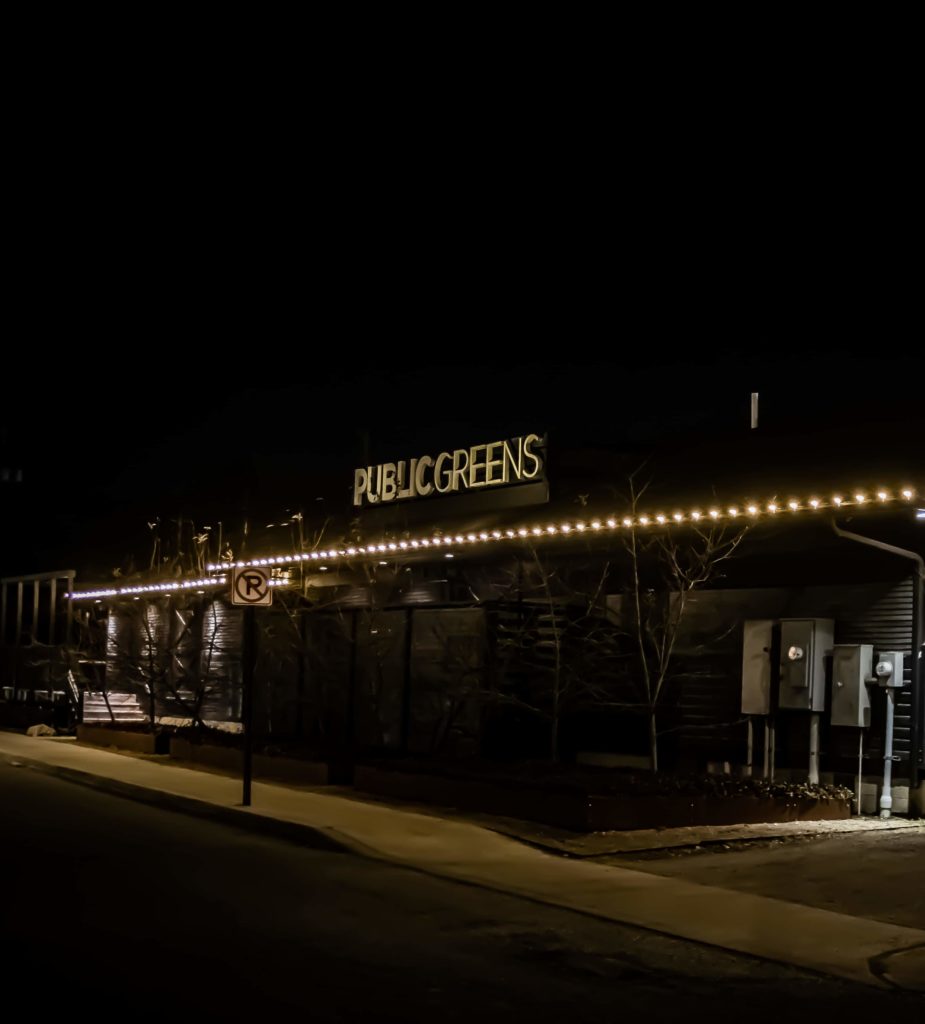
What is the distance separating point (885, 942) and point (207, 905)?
15.7ft

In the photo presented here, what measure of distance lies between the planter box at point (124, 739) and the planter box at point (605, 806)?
7.99 m

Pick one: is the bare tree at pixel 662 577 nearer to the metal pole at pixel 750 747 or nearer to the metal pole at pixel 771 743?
the metal pole at pixel 750 747

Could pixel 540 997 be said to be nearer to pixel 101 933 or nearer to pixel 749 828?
pixel 101 933

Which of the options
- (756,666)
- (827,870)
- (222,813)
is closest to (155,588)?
(222,813)

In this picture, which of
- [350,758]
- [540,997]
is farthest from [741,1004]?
[350,758]

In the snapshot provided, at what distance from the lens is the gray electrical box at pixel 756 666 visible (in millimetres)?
16734

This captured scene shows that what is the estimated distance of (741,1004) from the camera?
293 inches

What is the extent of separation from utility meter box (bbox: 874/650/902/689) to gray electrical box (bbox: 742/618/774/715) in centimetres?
148

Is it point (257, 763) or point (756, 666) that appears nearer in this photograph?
Answer: point (756, 666)

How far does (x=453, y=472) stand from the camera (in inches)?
837

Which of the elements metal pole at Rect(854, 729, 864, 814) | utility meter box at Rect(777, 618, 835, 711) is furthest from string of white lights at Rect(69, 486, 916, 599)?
metal pole at Rect(854, 729, 864, 814)

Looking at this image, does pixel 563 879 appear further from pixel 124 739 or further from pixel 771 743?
pixel 124 739

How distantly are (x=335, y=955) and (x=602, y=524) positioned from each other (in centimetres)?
1034

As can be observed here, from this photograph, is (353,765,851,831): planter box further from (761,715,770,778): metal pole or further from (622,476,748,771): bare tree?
(622,476,748,771): bare tree
